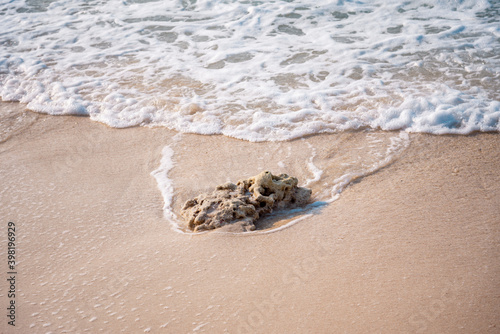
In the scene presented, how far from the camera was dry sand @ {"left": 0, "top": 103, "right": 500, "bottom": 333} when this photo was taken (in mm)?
2070

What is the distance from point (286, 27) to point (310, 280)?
5368 mm

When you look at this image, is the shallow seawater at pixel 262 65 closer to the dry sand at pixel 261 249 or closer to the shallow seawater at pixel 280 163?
the shallow seawater at pixel 280 163

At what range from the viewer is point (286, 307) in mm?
2104

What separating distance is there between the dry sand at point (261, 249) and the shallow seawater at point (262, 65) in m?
0.52

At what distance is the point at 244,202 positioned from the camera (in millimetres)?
2838

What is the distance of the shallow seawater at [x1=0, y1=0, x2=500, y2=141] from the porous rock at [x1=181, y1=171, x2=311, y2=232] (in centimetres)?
106

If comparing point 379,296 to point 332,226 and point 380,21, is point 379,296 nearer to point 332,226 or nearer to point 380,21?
point 332,226

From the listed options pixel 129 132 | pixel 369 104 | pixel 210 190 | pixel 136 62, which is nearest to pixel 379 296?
pixel 210 190

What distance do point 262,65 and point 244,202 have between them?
3.13 metres
